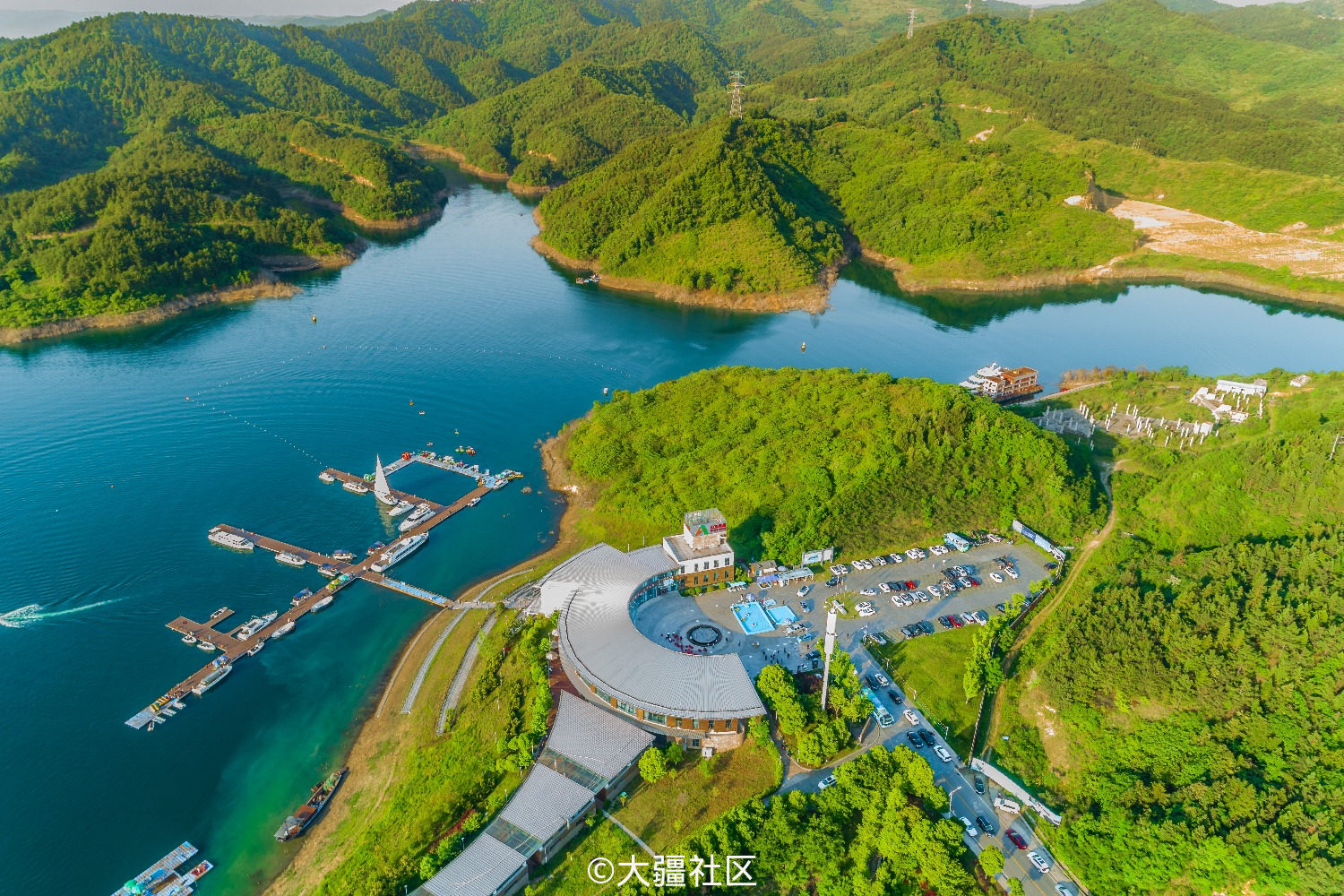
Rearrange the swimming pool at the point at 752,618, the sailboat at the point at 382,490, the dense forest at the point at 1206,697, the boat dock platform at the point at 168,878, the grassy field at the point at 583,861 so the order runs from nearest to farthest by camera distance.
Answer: the dense forest at the point at 1206,697, the grassy field at the point at 583,861, the boat dock platform at the point at 168,878, the swimming pool at the point at 752,618, the sailboat at the point at 382,490

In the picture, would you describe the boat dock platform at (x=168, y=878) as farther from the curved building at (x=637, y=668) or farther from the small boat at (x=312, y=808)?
the curved building at (x=637, y=668)

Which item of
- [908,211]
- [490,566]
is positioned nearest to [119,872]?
[490,566]

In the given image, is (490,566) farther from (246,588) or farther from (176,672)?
(176,672)

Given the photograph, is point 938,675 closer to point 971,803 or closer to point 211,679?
point 971,803

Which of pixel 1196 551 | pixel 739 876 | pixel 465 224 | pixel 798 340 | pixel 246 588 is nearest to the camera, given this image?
pixel 739 876

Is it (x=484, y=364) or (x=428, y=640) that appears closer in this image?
(x=428, y=640)

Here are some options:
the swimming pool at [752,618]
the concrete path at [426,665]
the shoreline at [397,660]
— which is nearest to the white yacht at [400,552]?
the shoreline at [397,660]

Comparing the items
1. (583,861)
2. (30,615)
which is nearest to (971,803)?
(583,861)
